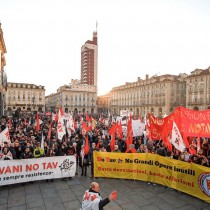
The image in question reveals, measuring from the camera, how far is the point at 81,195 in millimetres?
7527

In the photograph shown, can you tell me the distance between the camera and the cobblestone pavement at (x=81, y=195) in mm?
6680

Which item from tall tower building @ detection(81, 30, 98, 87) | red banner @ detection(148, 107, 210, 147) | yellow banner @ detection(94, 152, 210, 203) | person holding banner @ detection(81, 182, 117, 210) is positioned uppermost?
tall tower building @ detection(81, 30, 98, 87)

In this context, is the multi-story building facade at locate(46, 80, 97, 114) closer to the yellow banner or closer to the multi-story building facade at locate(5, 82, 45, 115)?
the multi-story building facade at locate(5, 82, 45, 115)

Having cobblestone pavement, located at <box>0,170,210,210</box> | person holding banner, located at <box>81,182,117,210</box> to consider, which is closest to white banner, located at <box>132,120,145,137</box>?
cobblestone pavement, located at <box>0,170,210,210</box>

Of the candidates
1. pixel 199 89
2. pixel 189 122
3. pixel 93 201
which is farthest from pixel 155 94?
pixel 93 201

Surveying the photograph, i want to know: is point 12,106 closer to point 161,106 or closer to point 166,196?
point 161,106

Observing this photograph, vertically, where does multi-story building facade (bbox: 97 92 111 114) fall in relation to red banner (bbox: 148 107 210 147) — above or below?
above

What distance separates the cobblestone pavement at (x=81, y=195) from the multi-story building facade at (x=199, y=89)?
56.1 meters

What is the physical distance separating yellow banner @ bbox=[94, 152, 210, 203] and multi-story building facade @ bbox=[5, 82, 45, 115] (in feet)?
290

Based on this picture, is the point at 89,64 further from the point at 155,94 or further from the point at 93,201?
the point at 93,201

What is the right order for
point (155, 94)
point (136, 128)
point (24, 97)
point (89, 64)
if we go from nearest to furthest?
point (136, 128)
point (155, 94)
point (24, 97)
point (89, 64)

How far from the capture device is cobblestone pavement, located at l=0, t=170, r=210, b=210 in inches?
263

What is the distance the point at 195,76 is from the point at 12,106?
7778 centimetres

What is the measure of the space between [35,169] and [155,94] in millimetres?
70883
